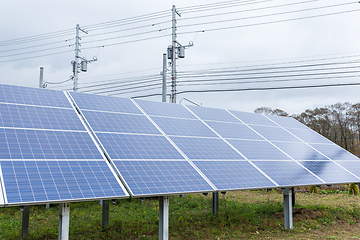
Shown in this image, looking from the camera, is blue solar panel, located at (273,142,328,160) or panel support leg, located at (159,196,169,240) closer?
panel support leg, located at (159,196,169,240)

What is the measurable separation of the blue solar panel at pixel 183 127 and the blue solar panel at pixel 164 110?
493 millimetres

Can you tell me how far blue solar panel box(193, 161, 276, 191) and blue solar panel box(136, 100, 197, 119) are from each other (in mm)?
3807

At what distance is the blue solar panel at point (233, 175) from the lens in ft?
33.4

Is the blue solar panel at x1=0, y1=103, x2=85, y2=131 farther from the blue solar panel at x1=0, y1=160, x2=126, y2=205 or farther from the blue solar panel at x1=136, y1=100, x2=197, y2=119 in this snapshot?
the blue solar panel at x1=136, y1=100, x2=197, y2=119

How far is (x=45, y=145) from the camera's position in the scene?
8.93m

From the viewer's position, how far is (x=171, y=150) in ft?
36.3

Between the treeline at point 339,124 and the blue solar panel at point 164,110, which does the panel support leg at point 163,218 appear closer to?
the blue solar panel at point 164,110

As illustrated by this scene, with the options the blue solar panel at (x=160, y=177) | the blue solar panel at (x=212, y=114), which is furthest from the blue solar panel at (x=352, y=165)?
the blue solar panel at (x=160, y=177)

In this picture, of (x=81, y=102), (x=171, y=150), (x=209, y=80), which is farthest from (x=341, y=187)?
(x=81, y=102)

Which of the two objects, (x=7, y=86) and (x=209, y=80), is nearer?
(x=7, y=86)

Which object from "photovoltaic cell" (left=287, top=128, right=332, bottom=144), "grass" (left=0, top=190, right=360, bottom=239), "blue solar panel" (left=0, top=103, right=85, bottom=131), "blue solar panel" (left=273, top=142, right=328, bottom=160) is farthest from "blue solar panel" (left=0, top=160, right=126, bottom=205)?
"photovoltaic cell" (left=287, top=128, right=332, bottom=144)

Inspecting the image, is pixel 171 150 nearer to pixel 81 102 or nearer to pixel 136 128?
pixel 136 128

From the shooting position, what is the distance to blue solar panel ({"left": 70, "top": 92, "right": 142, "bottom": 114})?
1239cm

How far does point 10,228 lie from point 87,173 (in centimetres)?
918
